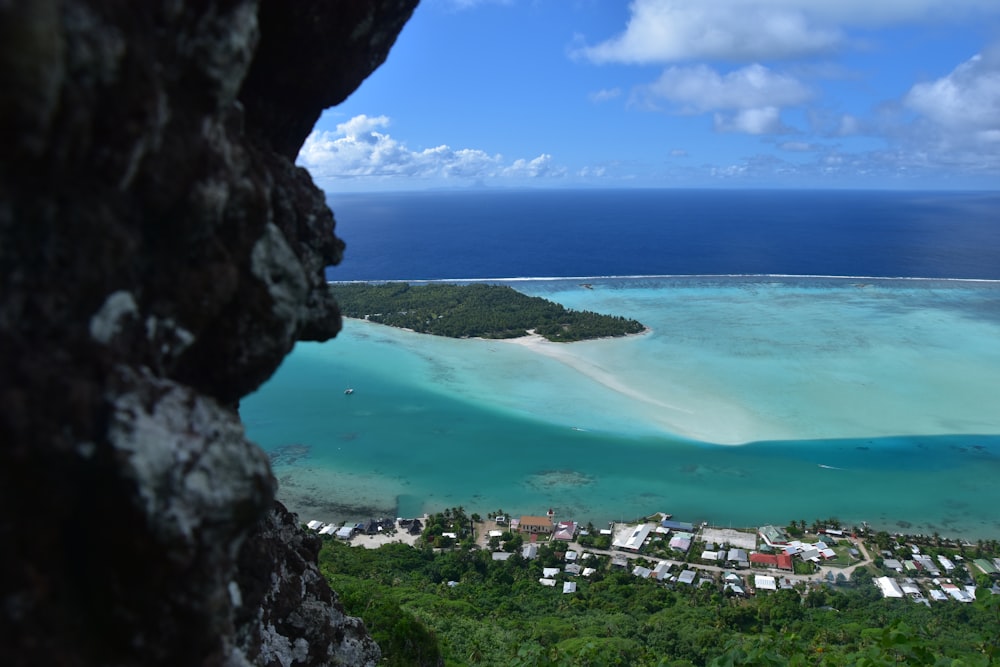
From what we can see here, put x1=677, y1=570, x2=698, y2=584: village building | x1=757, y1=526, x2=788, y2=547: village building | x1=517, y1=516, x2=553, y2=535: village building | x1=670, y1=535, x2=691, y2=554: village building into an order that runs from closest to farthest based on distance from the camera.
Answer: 1. x1=677, y1=570, x2=698, y2=584: village building
2. x1=670, y1=535, x2=691, y2=554: village building
3. x1=757, y1=526, x2=788, y2=547: village building
4. x1=517, y1=516, x2=553, y2=535: village building

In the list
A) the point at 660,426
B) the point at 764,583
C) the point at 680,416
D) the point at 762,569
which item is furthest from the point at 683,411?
the point at 764,583

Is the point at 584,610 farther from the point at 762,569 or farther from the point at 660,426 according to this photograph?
the point at 660,426

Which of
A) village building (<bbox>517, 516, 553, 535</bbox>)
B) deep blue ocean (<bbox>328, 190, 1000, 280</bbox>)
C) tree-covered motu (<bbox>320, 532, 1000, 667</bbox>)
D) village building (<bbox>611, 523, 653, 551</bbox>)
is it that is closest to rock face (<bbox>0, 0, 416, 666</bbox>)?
tree-covered motu (<bbox>320, 532, 1000, 667</bbox>)

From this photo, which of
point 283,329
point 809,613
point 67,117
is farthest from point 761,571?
point 67,117

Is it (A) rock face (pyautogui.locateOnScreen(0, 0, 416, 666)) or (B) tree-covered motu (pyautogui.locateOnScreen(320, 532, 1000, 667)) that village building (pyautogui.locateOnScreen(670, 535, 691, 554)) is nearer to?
(B) tree-covered motu (pyautogui.locateOnScreen(320, 532, 1000, 667))

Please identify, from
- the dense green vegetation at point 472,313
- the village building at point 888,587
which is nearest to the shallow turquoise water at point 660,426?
the dense green vegetation at point 472,313

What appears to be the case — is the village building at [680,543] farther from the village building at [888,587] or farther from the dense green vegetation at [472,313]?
the dense green vegetation at [472,313]
